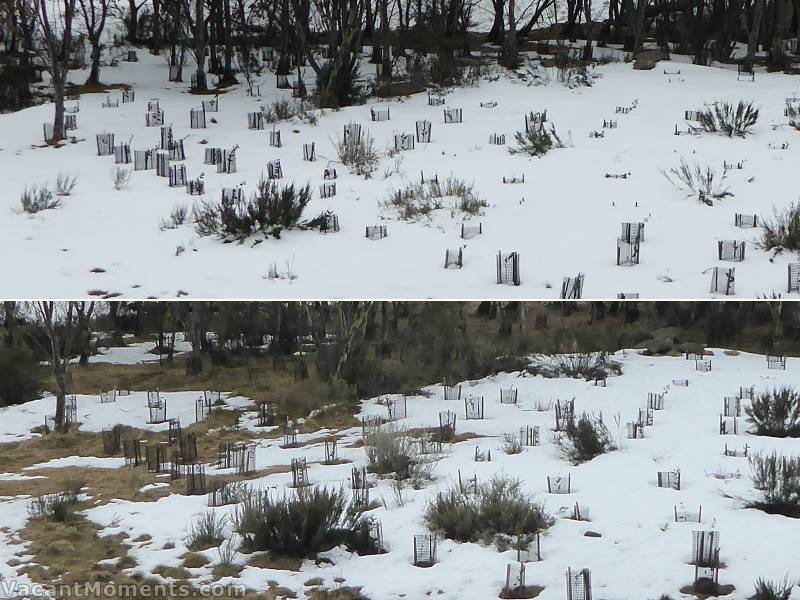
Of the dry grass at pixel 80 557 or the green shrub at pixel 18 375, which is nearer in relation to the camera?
the dry grass at pixel 80 557

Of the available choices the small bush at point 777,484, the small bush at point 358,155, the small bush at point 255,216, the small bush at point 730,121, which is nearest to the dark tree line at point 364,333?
the small bush at point 777,484

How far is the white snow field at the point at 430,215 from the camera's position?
7.48 m

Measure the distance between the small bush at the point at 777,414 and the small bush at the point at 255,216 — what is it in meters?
4.72

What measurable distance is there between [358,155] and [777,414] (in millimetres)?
6470

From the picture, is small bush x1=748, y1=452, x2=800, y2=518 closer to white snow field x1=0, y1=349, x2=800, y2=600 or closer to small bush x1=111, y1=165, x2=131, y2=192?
white snow field x1=0, y1=349, x2=800, y2=600

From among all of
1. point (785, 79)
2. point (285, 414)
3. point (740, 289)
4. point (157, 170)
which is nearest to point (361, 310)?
point (285, 414)

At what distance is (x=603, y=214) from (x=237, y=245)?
371 centimetres

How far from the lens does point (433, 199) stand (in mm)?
9344

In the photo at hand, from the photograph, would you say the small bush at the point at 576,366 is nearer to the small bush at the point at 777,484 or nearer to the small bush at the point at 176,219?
the small bush at the point at 777,484

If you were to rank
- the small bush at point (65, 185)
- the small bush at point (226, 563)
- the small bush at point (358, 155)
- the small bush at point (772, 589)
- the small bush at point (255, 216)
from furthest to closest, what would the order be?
the small bush at point (358, 155) < the small bush at point (65, 185) < the small bush at point (255, 216) < the small bush at point (226, 563) < the small bush at point (772, 589)

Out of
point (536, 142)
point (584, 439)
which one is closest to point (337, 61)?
point (536, 142)

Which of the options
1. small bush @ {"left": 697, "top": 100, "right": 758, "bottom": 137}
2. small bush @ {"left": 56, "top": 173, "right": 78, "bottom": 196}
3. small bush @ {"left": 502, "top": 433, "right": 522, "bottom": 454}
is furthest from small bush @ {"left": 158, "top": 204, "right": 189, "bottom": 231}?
small bush @ {"left": 697, "top": 100, "right": 758, "bottom": 137}

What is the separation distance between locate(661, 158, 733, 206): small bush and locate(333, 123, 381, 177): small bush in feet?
11.3

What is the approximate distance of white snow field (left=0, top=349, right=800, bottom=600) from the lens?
4.56 meters
